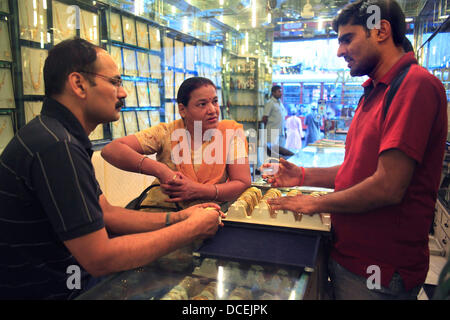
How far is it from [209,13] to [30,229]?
546 cm

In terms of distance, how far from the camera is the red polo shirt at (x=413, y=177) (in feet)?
3.23

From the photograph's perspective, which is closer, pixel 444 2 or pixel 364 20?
pixel 364 20

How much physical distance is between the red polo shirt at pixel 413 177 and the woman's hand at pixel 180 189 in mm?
764

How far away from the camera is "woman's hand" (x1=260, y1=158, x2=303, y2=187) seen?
1555 millimetres

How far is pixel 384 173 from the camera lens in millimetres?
1009

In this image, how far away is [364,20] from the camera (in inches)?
45.7

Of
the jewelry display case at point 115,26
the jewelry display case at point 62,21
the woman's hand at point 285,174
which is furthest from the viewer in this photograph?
the jewelry display case at point 115,26

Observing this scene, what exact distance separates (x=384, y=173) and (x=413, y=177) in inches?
5.2

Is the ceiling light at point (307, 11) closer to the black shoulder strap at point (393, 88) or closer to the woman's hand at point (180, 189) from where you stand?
the woman's hand at point (180, 189)

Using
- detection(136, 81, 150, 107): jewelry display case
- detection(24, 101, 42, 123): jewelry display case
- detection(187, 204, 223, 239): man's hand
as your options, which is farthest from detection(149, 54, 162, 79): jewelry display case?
detection(187, 204, 223, 239): man's hand

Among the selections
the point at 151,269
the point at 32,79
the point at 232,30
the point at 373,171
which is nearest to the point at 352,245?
the point at 373,171

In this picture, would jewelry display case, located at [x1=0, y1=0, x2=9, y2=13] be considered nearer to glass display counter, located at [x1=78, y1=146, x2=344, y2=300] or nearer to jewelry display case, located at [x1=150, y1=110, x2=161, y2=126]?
jewelry display case, located at [x1=150, y1=110, x2=161, y2=126]

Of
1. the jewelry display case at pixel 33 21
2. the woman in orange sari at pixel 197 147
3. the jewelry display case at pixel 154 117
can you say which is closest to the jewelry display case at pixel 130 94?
the jewelry display case at pixel 154 117
